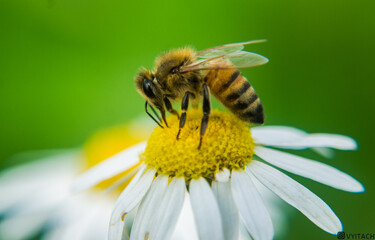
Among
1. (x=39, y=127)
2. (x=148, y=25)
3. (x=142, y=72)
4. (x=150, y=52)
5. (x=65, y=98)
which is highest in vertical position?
(x=148, y=25)

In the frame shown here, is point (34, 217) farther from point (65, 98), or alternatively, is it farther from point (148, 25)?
point (148, 25)

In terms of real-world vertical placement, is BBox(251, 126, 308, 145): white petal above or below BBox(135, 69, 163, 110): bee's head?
below

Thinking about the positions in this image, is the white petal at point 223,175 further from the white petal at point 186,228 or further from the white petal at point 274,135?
the white petal at point 274,135

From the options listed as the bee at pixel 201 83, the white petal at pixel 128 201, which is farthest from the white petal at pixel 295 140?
the white petal at pixel 128 201

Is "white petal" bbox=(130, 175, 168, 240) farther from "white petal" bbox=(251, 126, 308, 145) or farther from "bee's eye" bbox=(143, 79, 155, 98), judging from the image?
"white petal" bbox=(251, 126, 308, 145)

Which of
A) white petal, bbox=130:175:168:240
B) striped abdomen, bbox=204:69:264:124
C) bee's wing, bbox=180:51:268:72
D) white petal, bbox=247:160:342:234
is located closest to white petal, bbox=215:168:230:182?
white petal, bbox=247:160:342:234

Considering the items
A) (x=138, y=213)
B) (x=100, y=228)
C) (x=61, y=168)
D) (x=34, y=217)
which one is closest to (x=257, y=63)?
(x=138, y=213)
